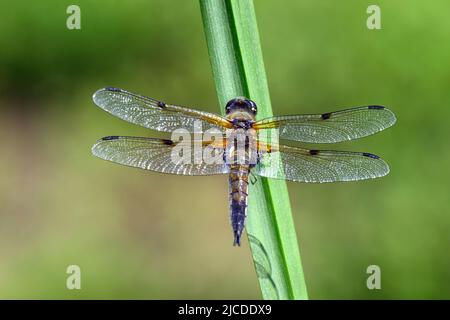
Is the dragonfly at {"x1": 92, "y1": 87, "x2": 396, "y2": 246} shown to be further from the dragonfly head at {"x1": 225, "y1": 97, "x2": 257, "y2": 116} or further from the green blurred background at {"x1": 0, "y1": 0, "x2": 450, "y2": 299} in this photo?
the green blurred background at {"x1": 0, "y1": 0, "x2": 450, "y2": 299}

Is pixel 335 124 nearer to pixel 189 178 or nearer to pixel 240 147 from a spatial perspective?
pixel 240 147

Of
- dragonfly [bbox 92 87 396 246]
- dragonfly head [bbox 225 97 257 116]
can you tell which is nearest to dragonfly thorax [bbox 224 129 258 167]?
dragonfly [bbox 92 87 396 246]

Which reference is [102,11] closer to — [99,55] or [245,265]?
[99,55]

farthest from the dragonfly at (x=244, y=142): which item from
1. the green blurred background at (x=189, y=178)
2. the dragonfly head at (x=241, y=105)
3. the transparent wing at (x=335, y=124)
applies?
the green blurred background at (x=189, y=178)

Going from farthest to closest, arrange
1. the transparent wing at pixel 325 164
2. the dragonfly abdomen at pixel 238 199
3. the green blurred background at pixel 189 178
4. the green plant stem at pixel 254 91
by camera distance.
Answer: the green blurred background at pixel 189 178
the transparent wing at pixel 325 164
the dragonfly abdomen at pixel 238 199
the green plant stem at pixel 254 91

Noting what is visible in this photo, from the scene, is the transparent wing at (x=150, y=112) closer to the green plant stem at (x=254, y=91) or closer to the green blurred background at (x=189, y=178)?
the green plant stem at (x=254, y=91)

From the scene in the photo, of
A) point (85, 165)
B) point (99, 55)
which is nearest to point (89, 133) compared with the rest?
point (85, 165)
